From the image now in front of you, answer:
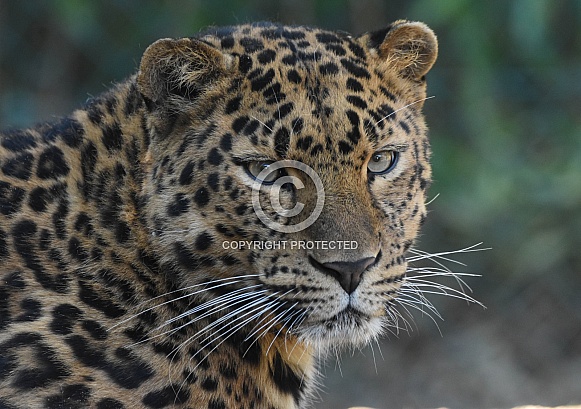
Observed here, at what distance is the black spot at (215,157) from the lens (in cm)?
485

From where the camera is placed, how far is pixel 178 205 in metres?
4.82

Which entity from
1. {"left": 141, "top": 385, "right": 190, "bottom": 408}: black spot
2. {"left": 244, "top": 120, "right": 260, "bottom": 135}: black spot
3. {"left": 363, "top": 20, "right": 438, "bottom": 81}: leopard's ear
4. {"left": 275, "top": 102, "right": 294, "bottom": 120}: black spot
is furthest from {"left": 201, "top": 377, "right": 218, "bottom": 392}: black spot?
{"left": 363, "top": 20, "right": 438, "bottom": 81}: leopard's ear

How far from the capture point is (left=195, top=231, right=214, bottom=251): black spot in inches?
189

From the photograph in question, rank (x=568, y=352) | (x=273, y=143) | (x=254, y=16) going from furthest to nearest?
(x=254, y=16) → (x=568, y=352) → (x=273, y=143)

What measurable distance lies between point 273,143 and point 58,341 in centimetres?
148

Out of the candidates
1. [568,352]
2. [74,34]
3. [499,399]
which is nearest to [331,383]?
[499,399]

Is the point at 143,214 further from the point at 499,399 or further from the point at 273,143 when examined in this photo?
the point at 499,399

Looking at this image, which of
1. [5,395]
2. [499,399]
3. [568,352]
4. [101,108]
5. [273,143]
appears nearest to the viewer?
[5,395]

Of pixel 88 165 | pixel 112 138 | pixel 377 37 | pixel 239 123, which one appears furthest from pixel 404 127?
pixel 88 165

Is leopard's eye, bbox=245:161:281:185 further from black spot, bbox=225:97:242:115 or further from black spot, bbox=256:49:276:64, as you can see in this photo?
black spot, bbox=256:49:276:64

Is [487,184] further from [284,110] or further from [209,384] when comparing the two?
[209,384]

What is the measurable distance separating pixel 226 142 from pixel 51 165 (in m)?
0.99

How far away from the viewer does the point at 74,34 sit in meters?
14.1

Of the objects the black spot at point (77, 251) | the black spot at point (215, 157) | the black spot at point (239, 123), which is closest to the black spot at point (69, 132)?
Result: the black spot at point (77, 251)
